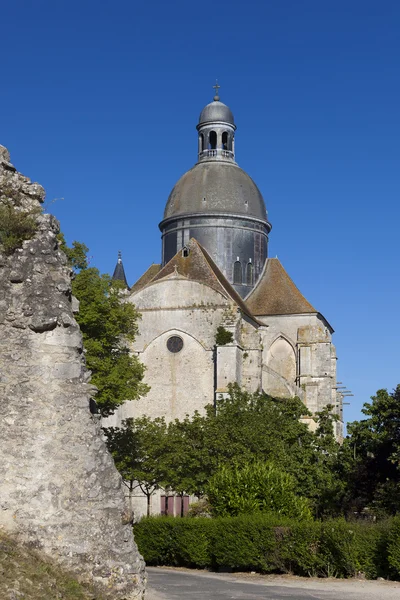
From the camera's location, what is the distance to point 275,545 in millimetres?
17719

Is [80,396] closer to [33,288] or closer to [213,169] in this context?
[33,288]

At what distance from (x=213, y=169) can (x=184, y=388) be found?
556 inches

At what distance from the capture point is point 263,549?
1792 cm

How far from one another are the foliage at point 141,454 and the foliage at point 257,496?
724 cm

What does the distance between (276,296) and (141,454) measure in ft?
58.3

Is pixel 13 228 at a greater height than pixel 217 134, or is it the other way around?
pixel 217 134

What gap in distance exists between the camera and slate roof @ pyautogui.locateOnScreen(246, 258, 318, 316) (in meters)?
44.5

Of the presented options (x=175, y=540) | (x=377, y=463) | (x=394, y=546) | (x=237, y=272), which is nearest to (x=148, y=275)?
(x=237, y=272)

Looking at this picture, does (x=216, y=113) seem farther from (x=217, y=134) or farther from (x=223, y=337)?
(x=223, y=337)

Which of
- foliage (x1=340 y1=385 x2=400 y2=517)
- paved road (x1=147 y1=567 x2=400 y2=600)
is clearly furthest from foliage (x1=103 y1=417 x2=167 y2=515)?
paved road (x1=147 y1=567 x2=400 y2=600)

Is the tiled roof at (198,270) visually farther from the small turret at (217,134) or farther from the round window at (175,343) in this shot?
the small turret at (217,134)

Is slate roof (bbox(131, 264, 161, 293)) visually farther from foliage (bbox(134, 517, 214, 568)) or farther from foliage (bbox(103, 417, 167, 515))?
foliage (bbox(134, 517, 214, 568))

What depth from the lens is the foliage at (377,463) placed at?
23.0 meters

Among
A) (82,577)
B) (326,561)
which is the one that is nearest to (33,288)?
(82,577)
